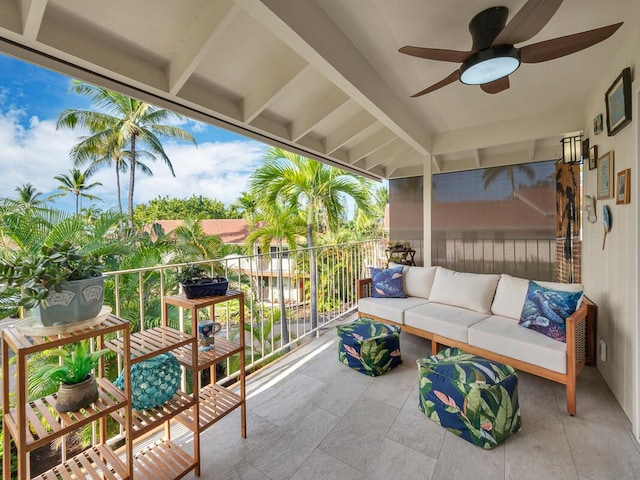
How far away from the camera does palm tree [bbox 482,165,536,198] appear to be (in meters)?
4.14

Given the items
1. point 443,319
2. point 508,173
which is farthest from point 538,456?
point 508,173

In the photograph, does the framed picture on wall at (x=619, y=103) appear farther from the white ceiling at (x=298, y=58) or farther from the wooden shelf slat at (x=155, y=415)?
the wooden shelf slat at (x=155, y=415)

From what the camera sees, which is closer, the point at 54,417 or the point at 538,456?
the point at 54,417

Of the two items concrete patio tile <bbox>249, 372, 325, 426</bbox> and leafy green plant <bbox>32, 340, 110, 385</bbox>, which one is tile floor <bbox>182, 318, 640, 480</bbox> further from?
leafy green plant <bbox>32, 340, 110, 385</bbox>

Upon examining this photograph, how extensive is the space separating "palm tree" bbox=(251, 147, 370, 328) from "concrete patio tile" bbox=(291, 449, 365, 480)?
3.43 m

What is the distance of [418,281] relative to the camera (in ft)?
11.5

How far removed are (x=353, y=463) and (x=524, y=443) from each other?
1043 mm

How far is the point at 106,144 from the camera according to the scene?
12125 mm

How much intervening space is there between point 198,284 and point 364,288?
248cm

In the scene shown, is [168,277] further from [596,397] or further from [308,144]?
[596,397]

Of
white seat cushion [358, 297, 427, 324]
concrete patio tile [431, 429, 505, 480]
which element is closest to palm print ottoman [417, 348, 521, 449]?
concrete patio tile [431, 429, 505, 480]

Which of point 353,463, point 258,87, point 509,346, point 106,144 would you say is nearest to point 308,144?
point 258,87

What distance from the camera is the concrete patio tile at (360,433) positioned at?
172cm

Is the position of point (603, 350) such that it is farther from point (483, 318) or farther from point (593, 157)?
point (593, 157)
